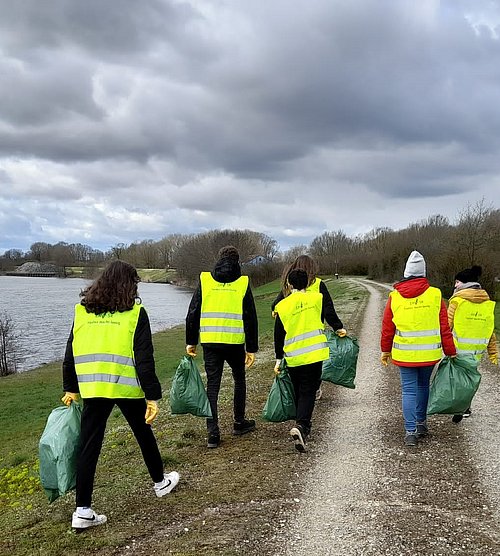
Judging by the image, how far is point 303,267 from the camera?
20.9ft

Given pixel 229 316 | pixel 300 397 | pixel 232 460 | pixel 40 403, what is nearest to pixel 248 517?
pixel 232 460

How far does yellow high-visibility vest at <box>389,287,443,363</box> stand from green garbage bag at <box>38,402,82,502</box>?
346cm

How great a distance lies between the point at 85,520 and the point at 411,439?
11.5ft

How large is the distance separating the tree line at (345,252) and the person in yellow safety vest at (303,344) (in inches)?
39.7

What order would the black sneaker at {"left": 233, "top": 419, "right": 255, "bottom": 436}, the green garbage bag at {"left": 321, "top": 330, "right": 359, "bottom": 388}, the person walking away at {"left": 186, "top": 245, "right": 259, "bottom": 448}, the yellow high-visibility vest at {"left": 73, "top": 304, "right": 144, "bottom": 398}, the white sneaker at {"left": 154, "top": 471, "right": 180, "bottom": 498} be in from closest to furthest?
the yellow high-visibility vest at {"left": 73, "top": 304, "right": 144, "bottom": 398} < the white sneaker at {"left": 154, "top": 471, "right": 180, "bottom": 498} < the person walking away at {"left": 186, "top": 245, "right": 259, "bottom": 448} < the black sneaker at {"left": 233, "top": 419, "right": 255, "bottom": 436} < the green garbage bag at {"left": 321, "top": 330, "right": 359, "bottom": 388}

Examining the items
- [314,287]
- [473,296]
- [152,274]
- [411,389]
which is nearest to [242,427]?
[314,287]

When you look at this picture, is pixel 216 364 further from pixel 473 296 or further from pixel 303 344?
pixel 473 296

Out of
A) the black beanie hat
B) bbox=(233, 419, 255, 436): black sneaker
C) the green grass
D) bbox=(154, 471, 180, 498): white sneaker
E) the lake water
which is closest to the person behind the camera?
bbox=(154, 471, 180, 498): white sneaker

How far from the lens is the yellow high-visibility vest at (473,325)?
22.2 feet

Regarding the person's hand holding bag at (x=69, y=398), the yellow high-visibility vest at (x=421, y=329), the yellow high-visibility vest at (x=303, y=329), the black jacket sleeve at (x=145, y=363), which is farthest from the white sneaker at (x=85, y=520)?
the yellow high-visibility vest at (x=421, y=329)

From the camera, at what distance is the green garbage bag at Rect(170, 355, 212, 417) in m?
5.68

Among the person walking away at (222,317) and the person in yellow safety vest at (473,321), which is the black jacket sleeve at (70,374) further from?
the person in yellow safety vest at (473,321)

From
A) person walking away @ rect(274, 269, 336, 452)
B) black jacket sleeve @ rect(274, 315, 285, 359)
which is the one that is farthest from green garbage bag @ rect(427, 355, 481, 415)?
black jacket sleeve @ rect(274, 315, 285, 359)

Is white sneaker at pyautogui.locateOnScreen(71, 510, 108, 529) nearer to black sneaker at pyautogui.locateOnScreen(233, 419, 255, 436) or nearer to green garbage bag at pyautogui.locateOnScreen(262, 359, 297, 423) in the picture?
green garbage bag at pyautogui.locateOnScreen(262, 359, 297, 423)
